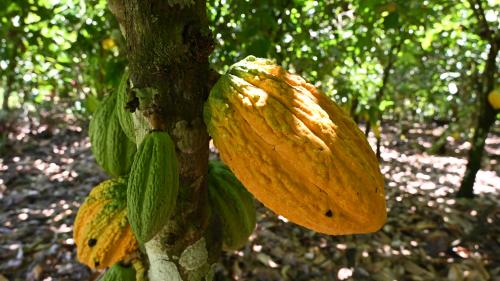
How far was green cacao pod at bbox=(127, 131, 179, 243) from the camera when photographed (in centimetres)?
77

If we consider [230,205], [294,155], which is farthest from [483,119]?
[294,155]

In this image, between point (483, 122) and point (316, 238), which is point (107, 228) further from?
point (483, 122)

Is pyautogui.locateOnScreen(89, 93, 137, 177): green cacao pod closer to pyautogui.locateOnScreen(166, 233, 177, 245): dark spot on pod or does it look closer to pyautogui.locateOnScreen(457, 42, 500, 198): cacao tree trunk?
pyautogui.locateOnScreen(166, 233, 177, 245): dark spot on pod

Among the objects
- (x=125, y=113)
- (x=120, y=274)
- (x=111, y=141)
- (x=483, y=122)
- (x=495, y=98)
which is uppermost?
(x=125, y=113)

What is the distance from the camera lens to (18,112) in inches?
195

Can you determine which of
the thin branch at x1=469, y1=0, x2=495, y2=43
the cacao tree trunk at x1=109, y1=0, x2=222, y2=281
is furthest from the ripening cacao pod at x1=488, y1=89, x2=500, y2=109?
the cacao tree trunk at x1=109, y1=0, x2=222, y2=281

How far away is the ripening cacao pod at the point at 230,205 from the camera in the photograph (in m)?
1.14

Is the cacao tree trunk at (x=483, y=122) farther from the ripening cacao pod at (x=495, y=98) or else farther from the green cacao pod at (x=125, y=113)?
the green cacao pod at (x=125, y=113)

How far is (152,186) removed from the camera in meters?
0.77

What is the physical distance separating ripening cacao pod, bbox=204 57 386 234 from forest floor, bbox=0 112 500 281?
1.48 metres

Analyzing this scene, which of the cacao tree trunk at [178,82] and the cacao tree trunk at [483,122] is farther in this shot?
the cacao tree trunk at [483,122]

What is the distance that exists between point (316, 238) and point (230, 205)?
1.55 metres

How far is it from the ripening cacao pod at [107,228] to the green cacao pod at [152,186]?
14.7 inches

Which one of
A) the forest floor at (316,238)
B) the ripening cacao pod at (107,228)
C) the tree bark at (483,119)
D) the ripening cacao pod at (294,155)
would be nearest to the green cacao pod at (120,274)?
the ripening cacao pod at (107,228)
